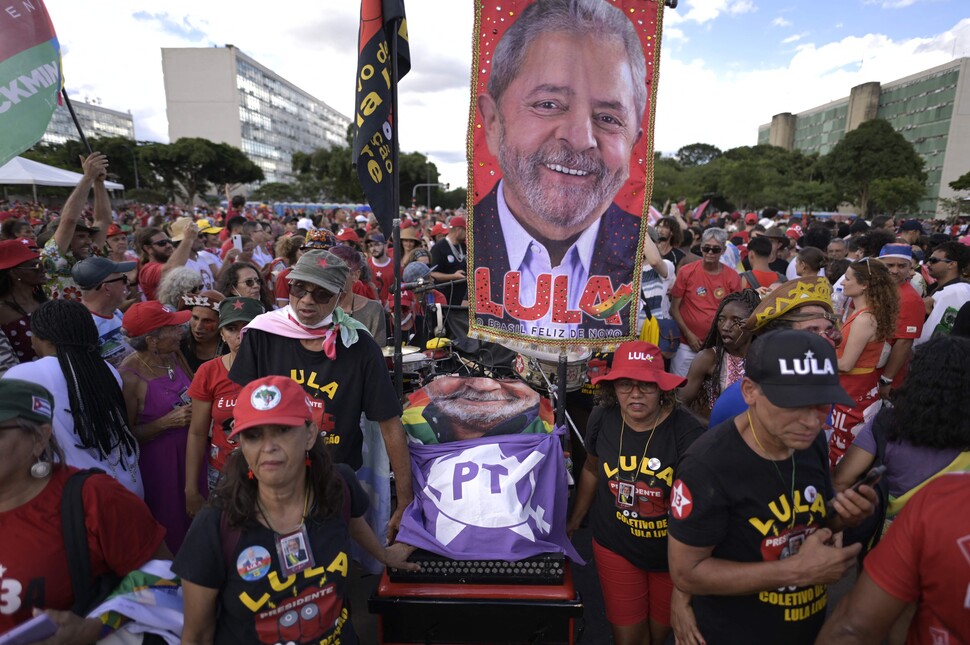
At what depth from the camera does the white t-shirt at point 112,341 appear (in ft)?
10.8

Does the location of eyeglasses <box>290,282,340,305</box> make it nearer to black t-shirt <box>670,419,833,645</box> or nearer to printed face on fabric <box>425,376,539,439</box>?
printed face on fabric <box>425,376,539,439</box>

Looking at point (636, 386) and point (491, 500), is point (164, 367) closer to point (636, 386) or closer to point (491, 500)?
point (491, 500)

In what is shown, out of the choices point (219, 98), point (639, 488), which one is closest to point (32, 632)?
point (639, 488)

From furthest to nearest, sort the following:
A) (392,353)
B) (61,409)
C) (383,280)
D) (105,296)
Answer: (383,280) < (392,353) < (105,296) < (61,409)

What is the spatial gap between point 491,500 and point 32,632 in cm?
162

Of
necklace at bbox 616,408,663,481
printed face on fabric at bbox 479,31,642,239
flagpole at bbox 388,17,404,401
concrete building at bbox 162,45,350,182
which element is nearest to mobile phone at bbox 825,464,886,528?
necklace at bbox 616,408,663,481

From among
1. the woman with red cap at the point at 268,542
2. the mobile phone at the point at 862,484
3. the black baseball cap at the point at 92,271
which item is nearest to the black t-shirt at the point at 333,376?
the woman with red cap at the point at 268,542

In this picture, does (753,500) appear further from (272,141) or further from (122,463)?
(272,141)

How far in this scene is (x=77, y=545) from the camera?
65.9 inches

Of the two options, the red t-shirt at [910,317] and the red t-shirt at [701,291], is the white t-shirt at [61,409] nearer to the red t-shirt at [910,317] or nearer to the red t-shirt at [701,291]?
the red t-shirt at [701,291]

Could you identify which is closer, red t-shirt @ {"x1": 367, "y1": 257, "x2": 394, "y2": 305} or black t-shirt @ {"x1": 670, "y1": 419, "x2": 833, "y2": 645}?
black t-shirt @ {"x1": 670, "y1": 419, "x2": 833, "y2": 645}

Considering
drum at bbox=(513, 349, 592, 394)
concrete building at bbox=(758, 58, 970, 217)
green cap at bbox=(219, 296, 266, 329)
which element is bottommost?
drum at bbox=(513, 349, 592, 394)

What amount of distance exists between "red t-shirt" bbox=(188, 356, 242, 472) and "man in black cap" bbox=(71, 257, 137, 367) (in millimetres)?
955

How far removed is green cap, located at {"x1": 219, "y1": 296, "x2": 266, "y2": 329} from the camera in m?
3.05
